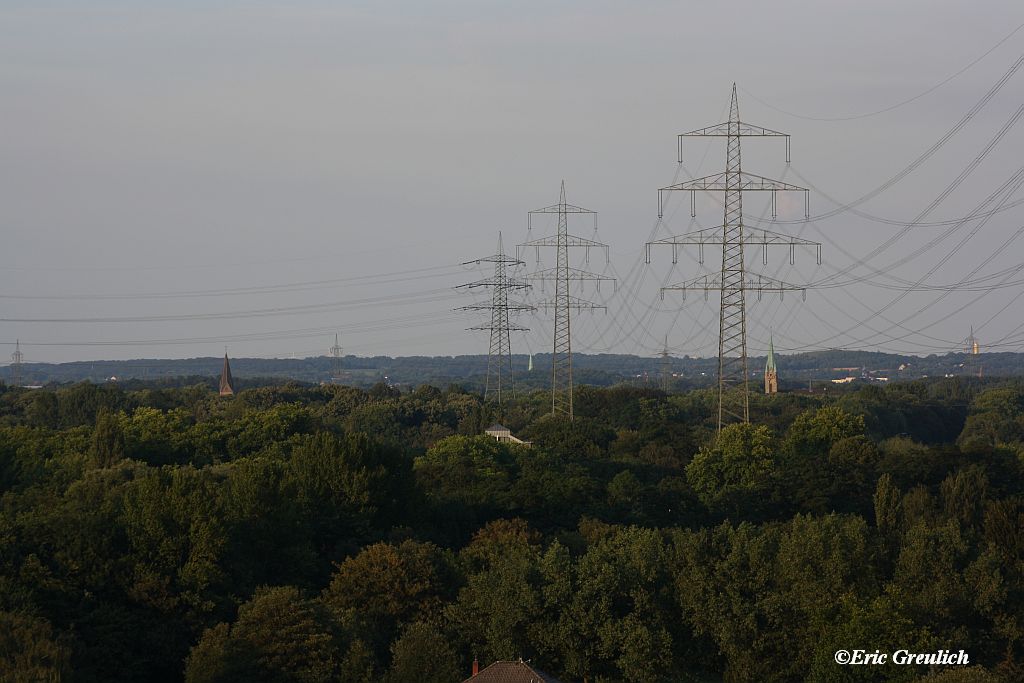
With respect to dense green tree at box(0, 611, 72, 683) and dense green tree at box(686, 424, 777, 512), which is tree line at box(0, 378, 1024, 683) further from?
dense green tree at box(686, 424, 777, 512)

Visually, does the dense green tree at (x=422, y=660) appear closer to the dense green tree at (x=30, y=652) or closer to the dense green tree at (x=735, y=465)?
the dense green tree at (x=30, y=652)

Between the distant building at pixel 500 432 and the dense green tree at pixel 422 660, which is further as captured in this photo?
the distant building at pixel 500 432

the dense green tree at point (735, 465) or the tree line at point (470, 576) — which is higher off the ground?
the dense green tree at point (735, 465)

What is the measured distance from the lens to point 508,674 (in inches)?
1571

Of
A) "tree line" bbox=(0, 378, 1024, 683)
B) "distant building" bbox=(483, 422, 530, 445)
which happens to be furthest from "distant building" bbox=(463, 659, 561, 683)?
"distant building" bbox=(483, 422, 530, 445)

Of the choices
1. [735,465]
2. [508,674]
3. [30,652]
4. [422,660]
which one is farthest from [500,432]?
[30,652]

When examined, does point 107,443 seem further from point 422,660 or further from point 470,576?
point 422,660

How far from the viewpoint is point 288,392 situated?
16062 cm

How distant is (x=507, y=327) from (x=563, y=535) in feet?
158

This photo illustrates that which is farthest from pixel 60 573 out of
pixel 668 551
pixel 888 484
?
pixel 888 484

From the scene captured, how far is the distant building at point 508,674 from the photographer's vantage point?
39.4m

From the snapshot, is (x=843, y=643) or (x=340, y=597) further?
(x=340, y=597)

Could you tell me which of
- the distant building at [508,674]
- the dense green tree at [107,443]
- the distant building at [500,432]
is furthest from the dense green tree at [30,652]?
the distant building at [500,432]

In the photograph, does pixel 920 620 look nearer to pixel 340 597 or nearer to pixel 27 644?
pixel 340 597
